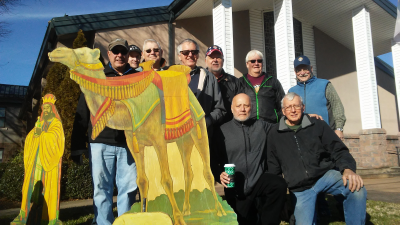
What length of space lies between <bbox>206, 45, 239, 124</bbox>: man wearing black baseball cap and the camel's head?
135 centimetres

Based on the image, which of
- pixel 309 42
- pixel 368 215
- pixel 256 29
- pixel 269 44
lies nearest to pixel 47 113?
pixel 368 215

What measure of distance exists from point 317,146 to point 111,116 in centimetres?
206

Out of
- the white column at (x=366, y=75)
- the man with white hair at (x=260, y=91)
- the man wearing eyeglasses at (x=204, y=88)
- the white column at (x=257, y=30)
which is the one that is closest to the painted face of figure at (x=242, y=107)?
the man wearing eyeglasses at (x=204, y=88)

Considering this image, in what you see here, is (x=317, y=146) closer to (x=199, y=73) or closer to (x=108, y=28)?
(x=199, y=73)

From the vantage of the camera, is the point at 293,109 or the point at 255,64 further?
the point at 255,64

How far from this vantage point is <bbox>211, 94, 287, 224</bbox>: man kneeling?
2.92 m

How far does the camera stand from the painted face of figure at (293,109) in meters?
2.97

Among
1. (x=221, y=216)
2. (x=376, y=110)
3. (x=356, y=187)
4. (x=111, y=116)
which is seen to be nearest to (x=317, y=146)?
(x=356, y=187)

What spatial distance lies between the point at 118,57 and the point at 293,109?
6.16ft

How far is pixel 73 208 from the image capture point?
5250 millimetres

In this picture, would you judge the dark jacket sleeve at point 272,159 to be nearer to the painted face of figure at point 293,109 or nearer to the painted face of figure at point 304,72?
the painted face of figure at point 293,109

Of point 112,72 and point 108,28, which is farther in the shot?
point 108,28

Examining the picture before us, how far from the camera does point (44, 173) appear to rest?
9.18ft

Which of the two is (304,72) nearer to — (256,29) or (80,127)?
(80,127)
